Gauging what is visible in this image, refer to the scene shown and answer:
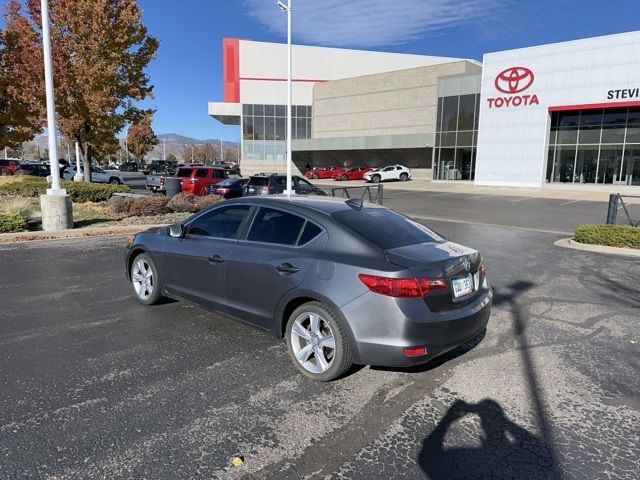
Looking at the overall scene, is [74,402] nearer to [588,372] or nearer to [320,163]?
[588,372]

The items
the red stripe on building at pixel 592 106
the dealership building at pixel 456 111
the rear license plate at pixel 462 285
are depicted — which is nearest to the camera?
the rear license plate at pixel 462 285

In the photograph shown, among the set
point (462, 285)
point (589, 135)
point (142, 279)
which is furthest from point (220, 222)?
point (589, 135)

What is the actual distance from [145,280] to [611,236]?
9686 mm

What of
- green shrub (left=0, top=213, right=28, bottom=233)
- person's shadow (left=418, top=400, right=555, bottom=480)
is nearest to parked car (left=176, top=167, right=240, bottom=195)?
green shrub (left=0, top=213, right=28, bottom=233)

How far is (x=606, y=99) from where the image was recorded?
3241cm

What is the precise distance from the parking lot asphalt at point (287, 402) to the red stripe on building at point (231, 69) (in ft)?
210

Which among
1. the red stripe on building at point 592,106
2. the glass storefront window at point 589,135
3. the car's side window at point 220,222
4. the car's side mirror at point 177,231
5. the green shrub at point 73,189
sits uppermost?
the red stripe on building at point 592,106

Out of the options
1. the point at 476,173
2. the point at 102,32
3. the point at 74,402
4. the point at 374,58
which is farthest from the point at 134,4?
the point at 374,58

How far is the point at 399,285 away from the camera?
3.58 m

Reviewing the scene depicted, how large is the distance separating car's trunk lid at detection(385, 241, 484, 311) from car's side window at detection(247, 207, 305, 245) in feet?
3.03

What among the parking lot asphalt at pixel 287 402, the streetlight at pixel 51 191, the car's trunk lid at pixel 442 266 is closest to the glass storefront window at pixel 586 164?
the parking lot asphalt at pixel 287 402

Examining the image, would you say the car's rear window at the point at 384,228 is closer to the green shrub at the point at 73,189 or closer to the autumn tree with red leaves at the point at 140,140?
the green shrub at the point at 73,189

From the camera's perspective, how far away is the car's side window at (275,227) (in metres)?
4.35

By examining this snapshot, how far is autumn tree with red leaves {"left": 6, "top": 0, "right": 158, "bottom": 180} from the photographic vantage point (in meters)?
19.0
